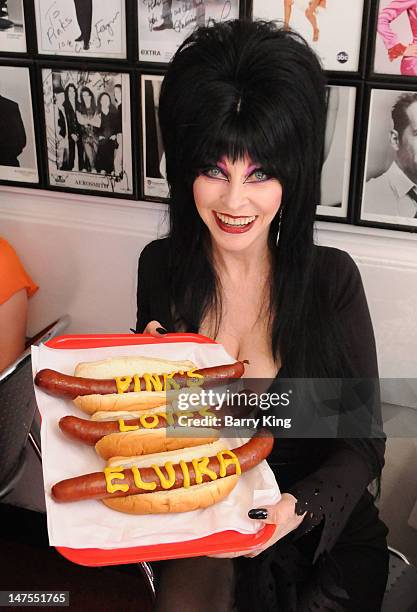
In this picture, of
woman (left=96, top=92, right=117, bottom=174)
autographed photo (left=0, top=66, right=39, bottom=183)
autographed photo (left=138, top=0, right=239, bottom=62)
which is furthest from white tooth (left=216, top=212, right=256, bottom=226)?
autographed photo (left=0, top=66, right=39, bottom=183)

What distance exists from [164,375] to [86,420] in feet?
0.53

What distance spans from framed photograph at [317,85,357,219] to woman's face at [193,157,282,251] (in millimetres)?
399

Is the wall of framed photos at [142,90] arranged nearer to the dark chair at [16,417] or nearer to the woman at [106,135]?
the woman at [106,135]

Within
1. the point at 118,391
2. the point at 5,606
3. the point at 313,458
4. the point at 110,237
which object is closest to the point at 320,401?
the point at 313,458

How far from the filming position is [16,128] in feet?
6.54

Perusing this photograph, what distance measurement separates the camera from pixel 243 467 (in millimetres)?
1029

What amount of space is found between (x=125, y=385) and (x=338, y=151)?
819 millimetres

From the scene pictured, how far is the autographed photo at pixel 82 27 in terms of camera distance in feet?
5.73

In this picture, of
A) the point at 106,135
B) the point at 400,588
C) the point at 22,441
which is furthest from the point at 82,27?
the point at 400,588

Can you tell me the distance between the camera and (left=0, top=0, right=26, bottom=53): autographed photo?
1.85m

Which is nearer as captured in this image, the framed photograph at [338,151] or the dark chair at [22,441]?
the dark chair at [22,441]

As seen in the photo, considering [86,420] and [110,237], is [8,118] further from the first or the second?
[86,420]

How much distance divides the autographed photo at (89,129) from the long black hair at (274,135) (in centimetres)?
49

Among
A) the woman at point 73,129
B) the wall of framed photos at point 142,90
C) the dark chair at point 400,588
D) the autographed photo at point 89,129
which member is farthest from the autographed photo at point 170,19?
the dark chair at point 400,588
